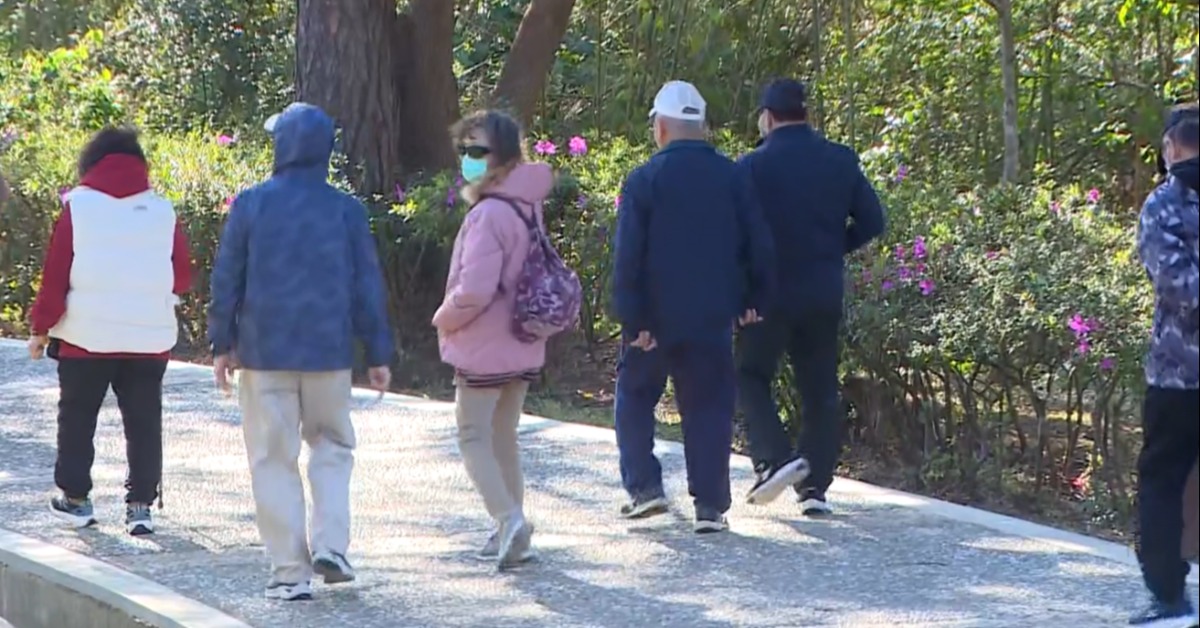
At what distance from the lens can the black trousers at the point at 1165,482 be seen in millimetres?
5555

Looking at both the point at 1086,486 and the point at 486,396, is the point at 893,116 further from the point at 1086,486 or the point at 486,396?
the point at 486,396

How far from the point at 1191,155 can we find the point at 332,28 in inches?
360

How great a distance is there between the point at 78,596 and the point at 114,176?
5.39ft

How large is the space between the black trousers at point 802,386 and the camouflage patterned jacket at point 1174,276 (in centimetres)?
215

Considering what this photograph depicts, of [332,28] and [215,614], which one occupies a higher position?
[332,28]

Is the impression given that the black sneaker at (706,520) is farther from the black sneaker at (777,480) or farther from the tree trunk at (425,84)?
the tree trunk at (425,84)

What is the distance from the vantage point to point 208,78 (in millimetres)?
20453

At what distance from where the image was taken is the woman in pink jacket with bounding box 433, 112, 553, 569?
21.5ft

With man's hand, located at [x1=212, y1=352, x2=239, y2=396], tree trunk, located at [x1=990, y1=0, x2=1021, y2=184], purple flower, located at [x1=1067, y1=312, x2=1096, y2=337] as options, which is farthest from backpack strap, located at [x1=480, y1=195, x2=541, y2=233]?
tree trunk, located at [x1=990, y1=0, x2=1021, y2=184]

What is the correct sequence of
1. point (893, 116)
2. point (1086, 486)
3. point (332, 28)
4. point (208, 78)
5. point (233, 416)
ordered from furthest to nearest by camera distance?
1. point (208, 78)
2. point (893, 116)
3. point (332, 28)
4. point (233, 416)
5. point (1086, 486)

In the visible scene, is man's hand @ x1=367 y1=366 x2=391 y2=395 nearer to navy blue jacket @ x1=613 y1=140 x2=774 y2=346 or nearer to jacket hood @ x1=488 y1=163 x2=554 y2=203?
jacket hood @ x1=488 y1=163 x2=554 y2=203

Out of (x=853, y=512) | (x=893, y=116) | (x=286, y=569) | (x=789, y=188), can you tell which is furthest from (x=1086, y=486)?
(x=893, y=116)

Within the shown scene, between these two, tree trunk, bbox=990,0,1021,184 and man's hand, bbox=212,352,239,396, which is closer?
man's hand, bbox=212,352,239,396

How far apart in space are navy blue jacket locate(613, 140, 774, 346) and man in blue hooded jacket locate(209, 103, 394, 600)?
1.12 meters
